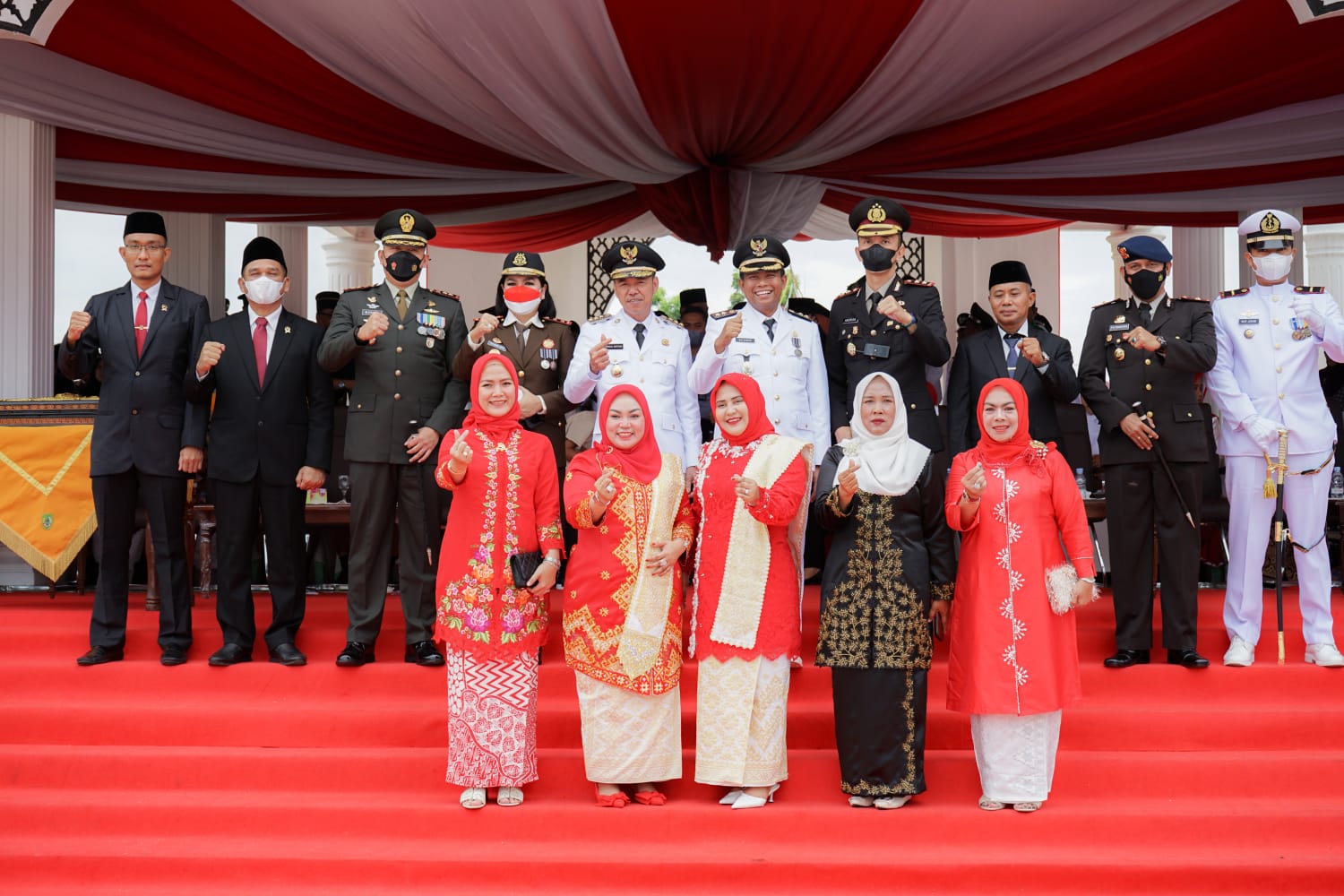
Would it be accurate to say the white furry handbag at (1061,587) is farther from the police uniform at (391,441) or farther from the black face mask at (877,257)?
the police uniform at (391,441)

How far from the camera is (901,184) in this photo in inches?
283

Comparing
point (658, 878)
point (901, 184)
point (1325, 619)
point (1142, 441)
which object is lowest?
point (658, 878)

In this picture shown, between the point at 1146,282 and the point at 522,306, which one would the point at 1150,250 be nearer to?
the point at 1146,282

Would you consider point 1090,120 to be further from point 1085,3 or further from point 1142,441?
point 1142,441

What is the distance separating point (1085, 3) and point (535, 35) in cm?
239

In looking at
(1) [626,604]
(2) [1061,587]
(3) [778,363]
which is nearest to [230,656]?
(1) [626,604]

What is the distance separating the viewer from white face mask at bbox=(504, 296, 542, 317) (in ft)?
16.2

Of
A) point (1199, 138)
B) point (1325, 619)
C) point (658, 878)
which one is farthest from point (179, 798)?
point (1199, 138)

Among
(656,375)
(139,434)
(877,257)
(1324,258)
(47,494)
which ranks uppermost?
(1324,258)

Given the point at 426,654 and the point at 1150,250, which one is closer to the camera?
the point at 426,654


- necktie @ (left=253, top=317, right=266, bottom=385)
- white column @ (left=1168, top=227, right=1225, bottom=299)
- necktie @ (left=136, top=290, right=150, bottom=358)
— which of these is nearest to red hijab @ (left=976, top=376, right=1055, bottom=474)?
necktie @ (left=253, top=317, right=266, bottom=385)

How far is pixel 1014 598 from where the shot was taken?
3938 millimetres

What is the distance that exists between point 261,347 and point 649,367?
5.09 ft

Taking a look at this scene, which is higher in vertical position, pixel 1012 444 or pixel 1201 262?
pixel 1201 262
